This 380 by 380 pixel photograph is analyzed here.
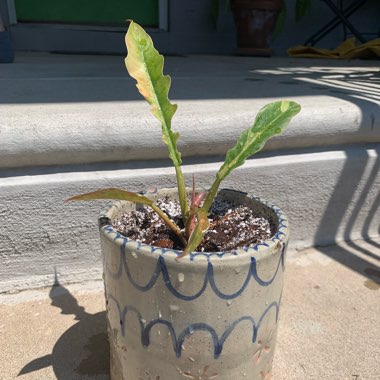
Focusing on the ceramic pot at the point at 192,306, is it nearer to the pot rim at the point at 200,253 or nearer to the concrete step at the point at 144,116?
the pot rim at the point at 200,253

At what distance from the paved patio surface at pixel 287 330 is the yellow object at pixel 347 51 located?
9.16ft

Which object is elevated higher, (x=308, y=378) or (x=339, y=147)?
(x=339, y=147)

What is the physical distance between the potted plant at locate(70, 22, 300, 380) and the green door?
3.19m

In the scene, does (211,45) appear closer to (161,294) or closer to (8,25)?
(8,25)

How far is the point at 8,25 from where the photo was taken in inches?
137

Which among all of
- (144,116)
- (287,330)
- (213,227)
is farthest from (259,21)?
(213,227)

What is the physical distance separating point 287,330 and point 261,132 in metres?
0.62

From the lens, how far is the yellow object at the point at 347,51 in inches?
144

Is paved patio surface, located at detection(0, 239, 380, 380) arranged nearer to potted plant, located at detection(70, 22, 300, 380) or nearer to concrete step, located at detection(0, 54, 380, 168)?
potted plant, located at detection(70, 22, 300, 380)

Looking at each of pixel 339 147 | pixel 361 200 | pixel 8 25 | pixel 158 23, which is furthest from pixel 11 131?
pixel 158 23

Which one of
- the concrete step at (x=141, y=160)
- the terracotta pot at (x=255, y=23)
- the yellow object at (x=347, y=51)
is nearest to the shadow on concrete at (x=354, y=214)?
the concrete step at (x=141, y=160)

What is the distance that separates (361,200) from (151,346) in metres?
1.14

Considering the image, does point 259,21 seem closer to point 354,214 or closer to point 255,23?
point 255,23

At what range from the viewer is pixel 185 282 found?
714 millimetres
